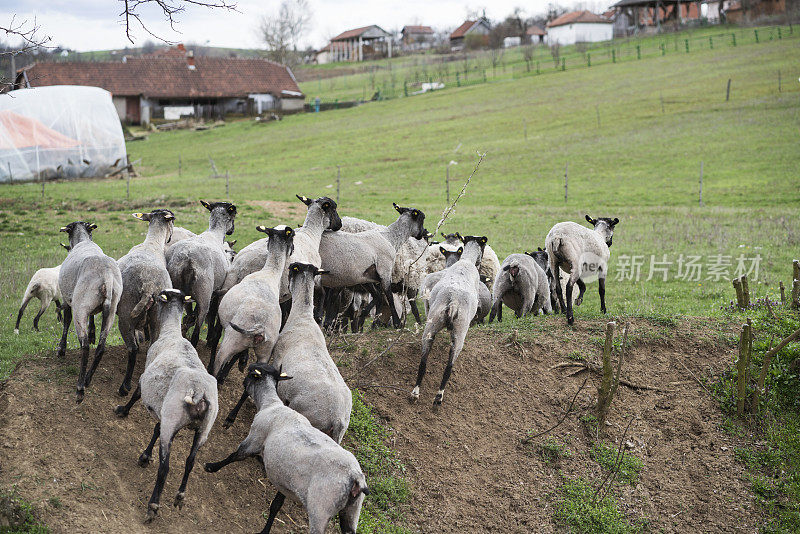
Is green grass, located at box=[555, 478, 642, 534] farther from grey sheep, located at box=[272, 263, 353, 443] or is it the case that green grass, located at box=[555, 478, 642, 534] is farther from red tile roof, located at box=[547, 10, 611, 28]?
red tile roof, located at box=[547, 10, 611, 28]

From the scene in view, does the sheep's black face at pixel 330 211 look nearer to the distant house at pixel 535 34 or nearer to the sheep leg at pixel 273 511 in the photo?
the sheep leg at pixel 273 511

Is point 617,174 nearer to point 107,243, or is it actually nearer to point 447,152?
point 447,152

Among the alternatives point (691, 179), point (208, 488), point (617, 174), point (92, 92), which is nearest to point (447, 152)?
point (617, 174)

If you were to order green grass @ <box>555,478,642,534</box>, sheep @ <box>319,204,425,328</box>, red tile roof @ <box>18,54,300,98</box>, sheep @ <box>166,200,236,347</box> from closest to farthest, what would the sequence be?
green grass @ <box>555,478,642,534</box>
sheep @ <box>166,200,236,347</box>
sheep @ <box>319,204,425,328</box>
red tile roof @ <box>18,54,300,98</box>

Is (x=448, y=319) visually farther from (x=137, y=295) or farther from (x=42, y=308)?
(x=42, y=308)

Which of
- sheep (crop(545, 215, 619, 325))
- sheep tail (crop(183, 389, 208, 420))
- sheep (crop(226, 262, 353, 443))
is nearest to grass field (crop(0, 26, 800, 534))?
sheep (crop(545, 215, 619, 325))

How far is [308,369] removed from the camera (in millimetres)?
7352

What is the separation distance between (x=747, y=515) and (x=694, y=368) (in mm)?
2647

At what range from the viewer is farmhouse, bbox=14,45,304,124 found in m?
62.9

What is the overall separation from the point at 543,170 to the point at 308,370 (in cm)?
3229

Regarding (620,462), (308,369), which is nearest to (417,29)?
(620,462)

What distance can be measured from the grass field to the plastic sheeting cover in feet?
7.30

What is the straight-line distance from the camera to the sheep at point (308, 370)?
7059mm

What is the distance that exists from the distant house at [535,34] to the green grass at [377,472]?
99.8 metres
